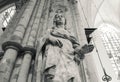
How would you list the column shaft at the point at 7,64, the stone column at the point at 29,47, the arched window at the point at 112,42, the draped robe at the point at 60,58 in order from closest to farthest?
the draped robe at the point at 60,58
the column shaft at the point at 7,64
the stone column at the point at 29,47
the arched window at the point at 112,42

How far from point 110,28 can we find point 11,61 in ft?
46.0

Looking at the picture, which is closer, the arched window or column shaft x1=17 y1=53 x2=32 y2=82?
column shaft x1=17 y1=53 x2=32 y2=82

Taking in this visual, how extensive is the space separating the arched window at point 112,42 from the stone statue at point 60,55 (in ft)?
30.3

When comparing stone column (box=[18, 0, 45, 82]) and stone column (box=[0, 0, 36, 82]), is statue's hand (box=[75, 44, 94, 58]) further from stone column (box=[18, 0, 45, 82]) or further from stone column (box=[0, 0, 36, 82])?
stone column (box=[0, 0, 36, 82])

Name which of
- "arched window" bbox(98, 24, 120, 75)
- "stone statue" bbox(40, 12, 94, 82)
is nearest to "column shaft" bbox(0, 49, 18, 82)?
"stone statue" bbox(40, 12, 94, 82)

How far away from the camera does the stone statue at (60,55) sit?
87.1 inches

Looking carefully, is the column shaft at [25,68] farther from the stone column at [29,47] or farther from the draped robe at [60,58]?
the draped robe at [60,58]

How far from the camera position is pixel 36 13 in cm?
462

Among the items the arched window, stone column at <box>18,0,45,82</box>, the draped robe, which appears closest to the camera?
the draped robe

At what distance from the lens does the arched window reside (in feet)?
40.3

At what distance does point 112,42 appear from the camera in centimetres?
1410

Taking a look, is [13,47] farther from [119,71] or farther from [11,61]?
[119,71]

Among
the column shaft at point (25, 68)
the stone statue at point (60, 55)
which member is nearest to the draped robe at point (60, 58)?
the stone statue at point (60, 55)

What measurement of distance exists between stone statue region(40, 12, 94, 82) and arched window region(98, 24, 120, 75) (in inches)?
364
